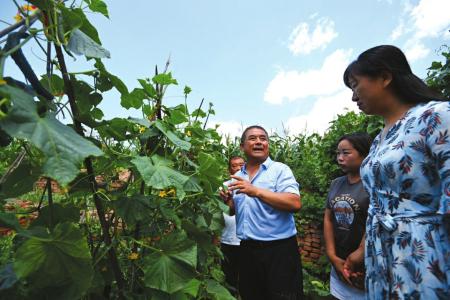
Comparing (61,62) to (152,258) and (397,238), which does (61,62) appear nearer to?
(152,258)

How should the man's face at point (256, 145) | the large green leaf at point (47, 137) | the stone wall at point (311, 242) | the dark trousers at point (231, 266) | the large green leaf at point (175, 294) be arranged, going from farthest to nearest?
1. the stone wall at point (311, 242)
2. the dark trousers at point (231, 266)
3. the man's face at point (256, 145)
4. the large green leaf at point (175, 294)
5. the large green leaf at point (47, 137)

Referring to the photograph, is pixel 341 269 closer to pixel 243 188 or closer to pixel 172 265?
pixel 243 188

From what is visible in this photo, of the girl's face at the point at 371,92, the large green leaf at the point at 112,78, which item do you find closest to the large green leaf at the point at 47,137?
the large green leaf at the point at 112,78

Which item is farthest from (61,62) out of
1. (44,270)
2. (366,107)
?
(366,107)

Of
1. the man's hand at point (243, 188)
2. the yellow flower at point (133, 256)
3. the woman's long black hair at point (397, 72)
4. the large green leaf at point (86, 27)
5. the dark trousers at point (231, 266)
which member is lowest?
the dark trousers at point (231, 266)

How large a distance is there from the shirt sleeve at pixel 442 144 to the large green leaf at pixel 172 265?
815mm

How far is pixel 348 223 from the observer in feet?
6.66

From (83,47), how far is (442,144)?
3.44 ft

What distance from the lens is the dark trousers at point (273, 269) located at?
2.17m

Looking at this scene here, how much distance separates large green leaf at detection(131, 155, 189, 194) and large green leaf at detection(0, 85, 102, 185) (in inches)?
12.8

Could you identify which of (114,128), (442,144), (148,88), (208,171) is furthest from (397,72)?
(114,128)

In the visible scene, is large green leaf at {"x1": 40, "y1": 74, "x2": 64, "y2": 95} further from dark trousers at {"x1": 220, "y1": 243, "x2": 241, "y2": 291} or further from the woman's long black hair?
dark trousers at {"x1": 220, "y1": 243, "x2": 241, "y2": 291}

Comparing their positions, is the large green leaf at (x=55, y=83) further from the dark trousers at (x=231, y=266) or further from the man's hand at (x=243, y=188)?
the dark trousers at (x=231, y=266)

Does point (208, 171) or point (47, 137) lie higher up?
point (208, 171)
